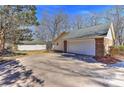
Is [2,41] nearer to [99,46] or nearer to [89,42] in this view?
[89,42]

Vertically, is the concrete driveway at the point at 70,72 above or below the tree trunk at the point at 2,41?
below

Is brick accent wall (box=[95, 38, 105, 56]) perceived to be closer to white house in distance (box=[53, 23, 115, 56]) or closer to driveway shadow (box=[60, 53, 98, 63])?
white house in distance (box=[53, 23, 115, 56])

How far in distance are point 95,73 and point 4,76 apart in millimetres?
2544

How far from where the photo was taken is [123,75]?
5965 mm

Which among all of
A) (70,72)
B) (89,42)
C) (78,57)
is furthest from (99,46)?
(70,72)

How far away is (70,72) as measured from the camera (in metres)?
6.04

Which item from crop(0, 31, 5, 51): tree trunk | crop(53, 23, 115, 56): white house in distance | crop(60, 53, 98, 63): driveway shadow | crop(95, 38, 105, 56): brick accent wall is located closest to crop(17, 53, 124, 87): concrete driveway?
crop(60, 53, 98, 63): driveway shadow

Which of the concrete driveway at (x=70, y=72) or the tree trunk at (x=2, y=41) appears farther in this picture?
the tree trunk at (x=2, y=41)

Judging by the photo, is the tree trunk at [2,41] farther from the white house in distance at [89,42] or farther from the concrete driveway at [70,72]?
the white house in distance at [89,42]

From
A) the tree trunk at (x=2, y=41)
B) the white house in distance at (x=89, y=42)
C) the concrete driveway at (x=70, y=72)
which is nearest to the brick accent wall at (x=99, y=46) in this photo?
the white house in distance at (x=89, y=42)

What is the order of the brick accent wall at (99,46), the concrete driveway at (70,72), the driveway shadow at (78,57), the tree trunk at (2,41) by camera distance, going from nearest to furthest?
the concrete driveway at (70,72), the tree trunk at (2,41), the driveway shadow at (78,57), the brick accent wall at (99,46)

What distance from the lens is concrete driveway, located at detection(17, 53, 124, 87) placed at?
534 cm

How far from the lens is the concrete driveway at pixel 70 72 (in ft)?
17.5
